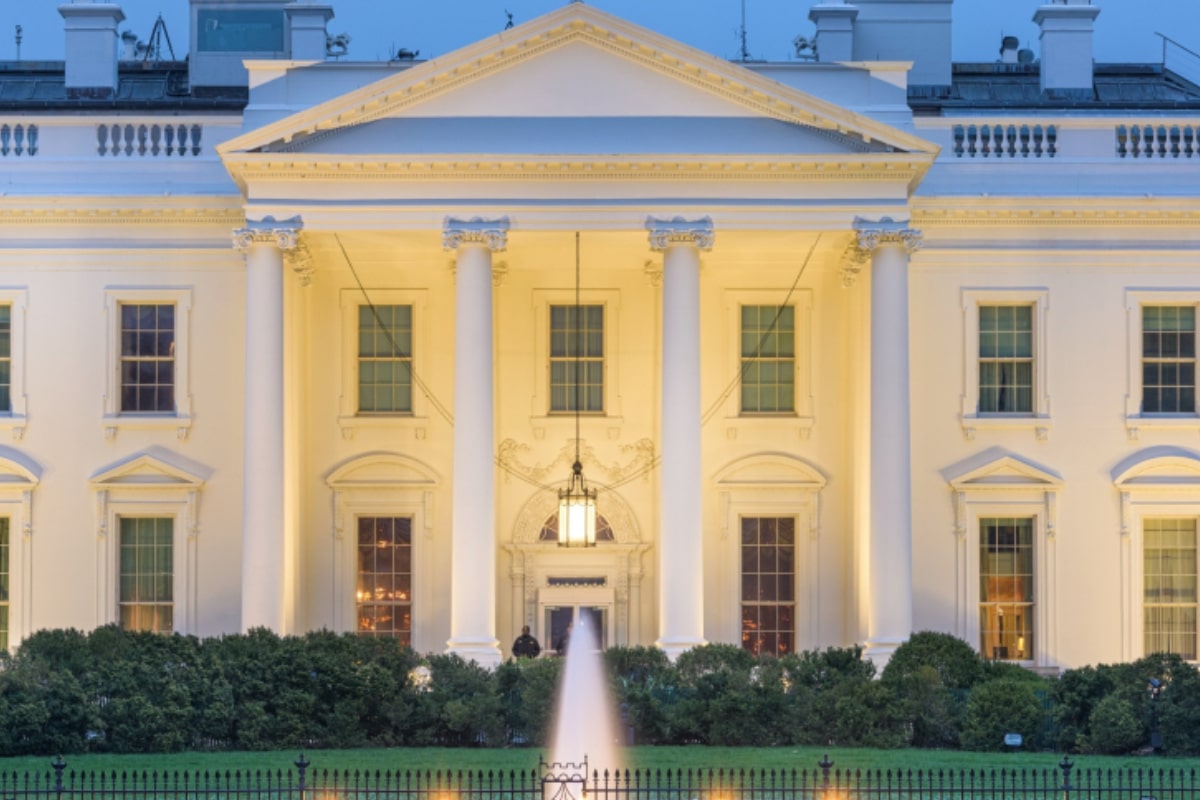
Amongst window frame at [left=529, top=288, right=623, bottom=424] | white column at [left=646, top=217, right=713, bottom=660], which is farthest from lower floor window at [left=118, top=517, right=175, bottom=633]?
white column at [left=646, top=217, right=713, bottom=660]

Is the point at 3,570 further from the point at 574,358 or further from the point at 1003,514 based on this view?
the point at 1003,514

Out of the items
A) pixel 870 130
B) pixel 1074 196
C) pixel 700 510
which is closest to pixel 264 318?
pixel 700 510

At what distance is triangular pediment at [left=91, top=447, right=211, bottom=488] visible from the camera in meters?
39.5

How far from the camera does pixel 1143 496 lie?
1564 inches

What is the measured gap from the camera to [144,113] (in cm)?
4303

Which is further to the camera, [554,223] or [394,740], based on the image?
[554,223]

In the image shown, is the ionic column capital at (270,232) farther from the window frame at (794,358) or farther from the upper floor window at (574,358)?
the window frame at (794,358)

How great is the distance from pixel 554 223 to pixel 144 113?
35.4 feet

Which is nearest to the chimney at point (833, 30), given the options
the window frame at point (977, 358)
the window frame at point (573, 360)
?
the window frame at point (977, 358)

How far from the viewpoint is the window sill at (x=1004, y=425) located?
130ft

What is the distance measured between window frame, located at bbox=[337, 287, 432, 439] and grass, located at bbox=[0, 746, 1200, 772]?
39.4 ft

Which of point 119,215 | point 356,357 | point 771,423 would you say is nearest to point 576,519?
point 771,423

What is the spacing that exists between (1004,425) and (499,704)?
1360 centimetres

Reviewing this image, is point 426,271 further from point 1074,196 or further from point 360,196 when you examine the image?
point 1074,196
